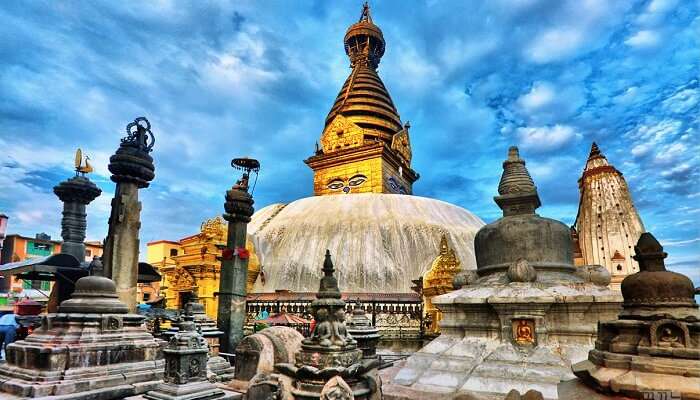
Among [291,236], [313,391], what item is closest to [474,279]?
[313,391]

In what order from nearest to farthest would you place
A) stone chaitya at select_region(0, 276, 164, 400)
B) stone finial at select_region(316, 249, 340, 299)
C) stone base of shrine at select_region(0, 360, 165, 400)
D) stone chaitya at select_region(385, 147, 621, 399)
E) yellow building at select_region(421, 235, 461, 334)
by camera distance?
stone base of shrine at select_region(0, 360, 165, 400)
stone chaitya at select_region(0, 276, 164, 400)
stone finial at select_region(316, 249, 340, 299)
stone chaitya at select_region(385, 147, 621, 399)
yellow building at select_region(421, 235, 461, 334)

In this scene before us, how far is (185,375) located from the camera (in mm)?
5609

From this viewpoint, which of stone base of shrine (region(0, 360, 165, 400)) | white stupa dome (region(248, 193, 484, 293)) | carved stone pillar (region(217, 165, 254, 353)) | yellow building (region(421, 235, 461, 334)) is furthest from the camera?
white stupa dome (region(248, 193, 484, 293))

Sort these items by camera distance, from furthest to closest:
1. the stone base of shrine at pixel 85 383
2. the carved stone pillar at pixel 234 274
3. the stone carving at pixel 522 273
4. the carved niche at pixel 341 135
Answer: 1. the carved niche at pixel 341 135
2. the carved stone pillar at pixel 234 274
3. the stone carving at pixel 522 273
4. the stone base of shrine at pixel 85 383

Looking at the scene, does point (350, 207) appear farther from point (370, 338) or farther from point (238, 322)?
point (370, 338)

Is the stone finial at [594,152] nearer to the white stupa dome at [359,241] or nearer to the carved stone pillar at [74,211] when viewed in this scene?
the white stupa dome at [359,241]

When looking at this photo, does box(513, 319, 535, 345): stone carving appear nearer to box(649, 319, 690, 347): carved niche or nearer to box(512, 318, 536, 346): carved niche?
box(512, 318, 536, 346): carved niche

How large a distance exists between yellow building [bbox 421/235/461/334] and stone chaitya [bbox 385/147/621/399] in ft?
22.2

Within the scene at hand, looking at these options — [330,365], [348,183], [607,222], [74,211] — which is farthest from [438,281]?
[607,222]

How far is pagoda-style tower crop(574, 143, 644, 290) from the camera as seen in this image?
101 ft

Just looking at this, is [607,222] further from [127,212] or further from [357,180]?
[127,212]

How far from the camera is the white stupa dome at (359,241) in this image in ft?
76.1

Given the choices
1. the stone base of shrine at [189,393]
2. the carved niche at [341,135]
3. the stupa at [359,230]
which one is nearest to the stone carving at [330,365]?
the stone base of shrine at [189,393]

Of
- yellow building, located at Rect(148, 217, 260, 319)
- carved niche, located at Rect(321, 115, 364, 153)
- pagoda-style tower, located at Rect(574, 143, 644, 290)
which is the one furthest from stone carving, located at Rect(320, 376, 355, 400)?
carved niche, located at Rect(321, 115, 364, 153)
